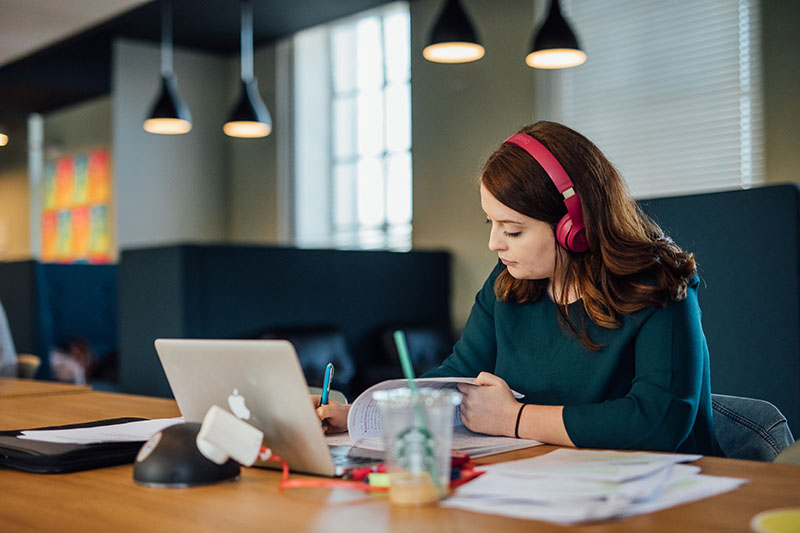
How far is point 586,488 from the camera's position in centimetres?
88

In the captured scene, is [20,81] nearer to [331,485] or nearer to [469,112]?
[469,112]

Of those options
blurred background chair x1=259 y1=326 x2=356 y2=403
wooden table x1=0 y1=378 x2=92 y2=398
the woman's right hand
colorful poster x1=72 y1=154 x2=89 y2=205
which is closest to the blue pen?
the woman's right hand

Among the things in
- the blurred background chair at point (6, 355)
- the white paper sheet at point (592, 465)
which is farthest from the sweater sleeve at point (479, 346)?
the blurred background chair at point (6, 355)

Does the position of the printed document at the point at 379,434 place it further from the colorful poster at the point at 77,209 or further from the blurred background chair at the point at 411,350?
the colorful poster at the point at 77,209

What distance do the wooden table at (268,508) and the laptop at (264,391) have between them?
0.05m

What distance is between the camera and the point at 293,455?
103 cm

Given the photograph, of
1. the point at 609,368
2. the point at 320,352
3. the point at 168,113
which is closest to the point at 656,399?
the point at 609,368

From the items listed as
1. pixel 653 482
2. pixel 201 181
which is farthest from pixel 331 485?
pixel 201 181

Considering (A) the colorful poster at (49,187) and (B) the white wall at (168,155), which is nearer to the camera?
(B) the white wall at (168,155)

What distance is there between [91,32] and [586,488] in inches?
218

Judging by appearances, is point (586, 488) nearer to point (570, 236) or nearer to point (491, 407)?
point (491, 407)

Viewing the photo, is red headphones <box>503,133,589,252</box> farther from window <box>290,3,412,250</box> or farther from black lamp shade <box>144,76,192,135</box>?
window <box>290,3,412,250</box>

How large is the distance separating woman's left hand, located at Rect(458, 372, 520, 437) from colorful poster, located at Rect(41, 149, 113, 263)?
6.87 meters

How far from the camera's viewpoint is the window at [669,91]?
15.4ft
